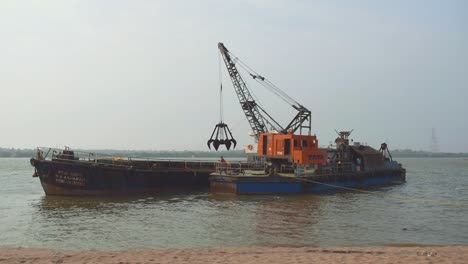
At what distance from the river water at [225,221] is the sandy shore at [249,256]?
7.46ft

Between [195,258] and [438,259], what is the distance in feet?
23.0

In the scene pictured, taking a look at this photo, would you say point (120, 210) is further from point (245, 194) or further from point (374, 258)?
point (374, 258)

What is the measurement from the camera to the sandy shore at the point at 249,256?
12.5m

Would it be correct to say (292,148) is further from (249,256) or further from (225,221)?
(249,256)

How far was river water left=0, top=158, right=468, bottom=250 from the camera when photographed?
17641 millimetres

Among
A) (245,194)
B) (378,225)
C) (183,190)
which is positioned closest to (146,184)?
(183,190)

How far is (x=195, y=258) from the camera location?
1288 centimetres

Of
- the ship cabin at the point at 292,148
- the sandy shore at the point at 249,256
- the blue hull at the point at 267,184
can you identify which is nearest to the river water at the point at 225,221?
the blue hull at the point at 267,184

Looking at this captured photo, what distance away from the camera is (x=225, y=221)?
22.1m

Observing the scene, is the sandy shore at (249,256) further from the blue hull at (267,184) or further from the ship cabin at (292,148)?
the ship cabin at (292,148)

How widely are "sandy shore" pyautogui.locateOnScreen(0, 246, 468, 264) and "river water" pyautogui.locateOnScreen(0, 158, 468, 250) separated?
2.27 m

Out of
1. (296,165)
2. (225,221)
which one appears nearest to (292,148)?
(296,165)

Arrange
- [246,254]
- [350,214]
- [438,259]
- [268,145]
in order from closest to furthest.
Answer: [438,259], [246,254], [350,214], [268,145]

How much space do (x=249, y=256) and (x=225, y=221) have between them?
9.00 m
